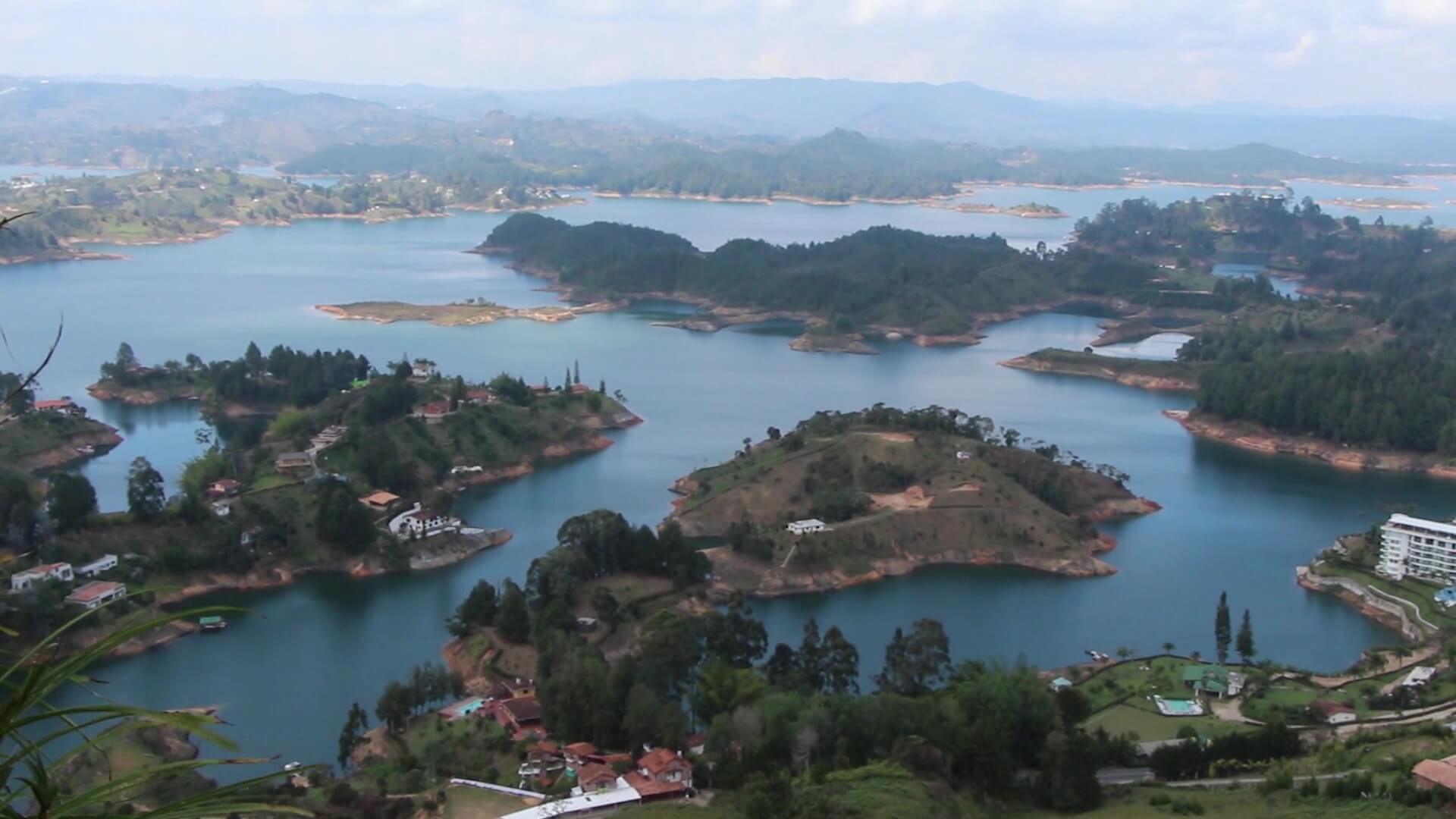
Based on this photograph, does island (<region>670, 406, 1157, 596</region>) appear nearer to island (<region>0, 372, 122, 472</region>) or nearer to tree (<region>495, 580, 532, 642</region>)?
tree (<region>495, 580, 532, 642</region>)

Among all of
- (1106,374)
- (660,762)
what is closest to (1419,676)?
(660,762)

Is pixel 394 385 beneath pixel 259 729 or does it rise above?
above

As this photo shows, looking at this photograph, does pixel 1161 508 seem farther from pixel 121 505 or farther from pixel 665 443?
pixel 121 505

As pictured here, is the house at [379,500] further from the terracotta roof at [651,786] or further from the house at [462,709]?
the terracotta roof at [651,786]

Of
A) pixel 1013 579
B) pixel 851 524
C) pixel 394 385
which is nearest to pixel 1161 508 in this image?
pixel 1013 579

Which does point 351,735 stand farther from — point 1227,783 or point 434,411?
point 434,411

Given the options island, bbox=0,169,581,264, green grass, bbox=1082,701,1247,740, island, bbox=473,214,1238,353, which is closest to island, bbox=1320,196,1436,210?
island, bbox=473,214,1238,353
